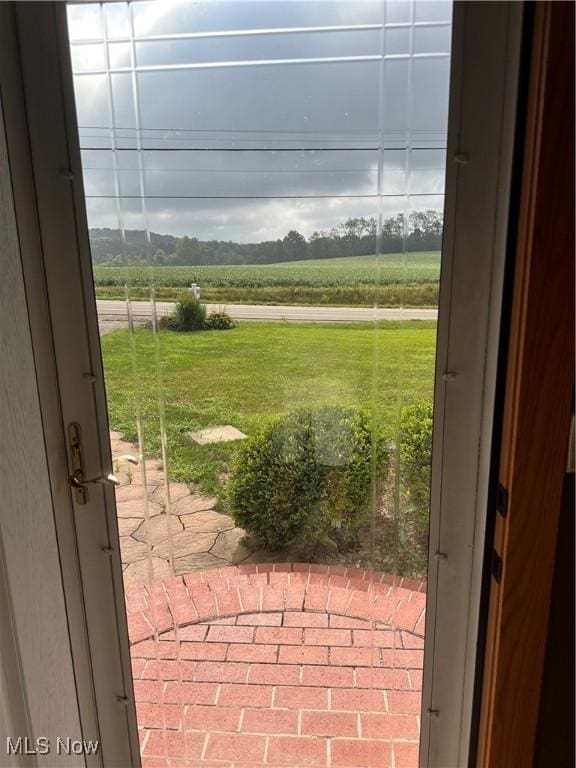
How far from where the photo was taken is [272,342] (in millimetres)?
1195

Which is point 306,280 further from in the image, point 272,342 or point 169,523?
point 169,523

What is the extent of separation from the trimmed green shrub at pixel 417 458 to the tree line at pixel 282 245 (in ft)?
1.16

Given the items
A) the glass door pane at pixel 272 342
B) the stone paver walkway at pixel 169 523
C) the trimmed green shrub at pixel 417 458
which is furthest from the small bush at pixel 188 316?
the trimmed green shrub at pixel 417 458

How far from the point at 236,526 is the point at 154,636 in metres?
0.38

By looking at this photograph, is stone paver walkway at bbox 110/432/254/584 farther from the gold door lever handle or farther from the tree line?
the tree line

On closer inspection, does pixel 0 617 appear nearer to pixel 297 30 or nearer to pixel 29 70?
pixel 29 70

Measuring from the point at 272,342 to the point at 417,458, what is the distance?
41cm

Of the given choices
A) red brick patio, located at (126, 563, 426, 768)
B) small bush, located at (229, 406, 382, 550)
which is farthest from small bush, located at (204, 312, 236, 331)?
red brick patio, located at (126, 563, 426, 768)

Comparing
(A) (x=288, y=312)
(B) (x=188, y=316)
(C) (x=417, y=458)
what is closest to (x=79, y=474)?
(B) (x=188, y=316)

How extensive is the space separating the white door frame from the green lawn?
0.06 m

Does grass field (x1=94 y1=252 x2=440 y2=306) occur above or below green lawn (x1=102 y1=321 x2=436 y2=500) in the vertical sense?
above

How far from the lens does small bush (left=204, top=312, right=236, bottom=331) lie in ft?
3.88

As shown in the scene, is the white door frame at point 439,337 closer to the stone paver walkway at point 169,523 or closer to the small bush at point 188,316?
the stone paver walkway at point 169,523

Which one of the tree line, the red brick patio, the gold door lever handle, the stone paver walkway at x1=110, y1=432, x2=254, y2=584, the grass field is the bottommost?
the red brick patio
